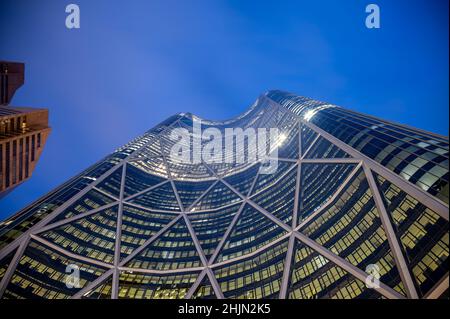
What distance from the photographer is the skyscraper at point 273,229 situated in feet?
65.0

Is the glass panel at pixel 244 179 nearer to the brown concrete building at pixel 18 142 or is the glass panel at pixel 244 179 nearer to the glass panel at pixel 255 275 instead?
the glass panel at pixel 255 275

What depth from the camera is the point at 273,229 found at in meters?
35.5

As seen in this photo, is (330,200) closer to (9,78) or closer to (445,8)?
(445,8)

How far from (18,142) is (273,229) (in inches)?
1974

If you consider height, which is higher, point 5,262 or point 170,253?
point 5,262

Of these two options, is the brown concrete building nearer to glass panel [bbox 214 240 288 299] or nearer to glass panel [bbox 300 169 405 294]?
glass panel [bbox 214 240 288 299]

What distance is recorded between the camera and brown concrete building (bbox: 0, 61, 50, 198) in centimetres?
4325

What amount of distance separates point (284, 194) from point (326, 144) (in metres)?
11.1

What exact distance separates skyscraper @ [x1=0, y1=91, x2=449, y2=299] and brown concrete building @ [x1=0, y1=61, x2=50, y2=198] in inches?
324

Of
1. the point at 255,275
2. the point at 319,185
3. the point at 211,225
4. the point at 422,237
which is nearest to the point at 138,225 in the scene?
the point at 211,225

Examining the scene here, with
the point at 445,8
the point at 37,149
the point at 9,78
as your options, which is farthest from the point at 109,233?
the point at 9,78

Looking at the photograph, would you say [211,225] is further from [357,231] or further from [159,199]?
[357,231]

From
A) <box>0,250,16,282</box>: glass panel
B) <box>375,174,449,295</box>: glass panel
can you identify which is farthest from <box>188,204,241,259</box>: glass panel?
<box>375,174,449,295</box>: glass panel
